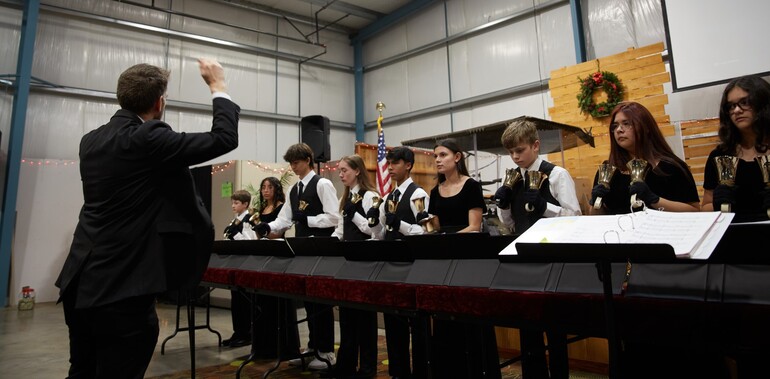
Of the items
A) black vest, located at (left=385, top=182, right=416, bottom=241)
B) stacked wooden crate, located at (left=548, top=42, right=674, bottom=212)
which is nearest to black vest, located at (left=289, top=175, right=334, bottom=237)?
black vest, located at (left=385, top=182, right=416, bottom=241)

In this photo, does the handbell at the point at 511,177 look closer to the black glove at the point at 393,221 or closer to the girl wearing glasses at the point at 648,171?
the girl wearing glasses at the point at 648,171

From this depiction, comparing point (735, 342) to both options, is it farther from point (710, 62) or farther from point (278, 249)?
point (710, 62)

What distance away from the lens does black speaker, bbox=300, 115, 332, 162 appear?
6.66 metres

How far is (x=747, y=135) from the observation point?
184cm

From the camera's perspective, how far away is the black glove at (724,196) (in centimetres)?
159

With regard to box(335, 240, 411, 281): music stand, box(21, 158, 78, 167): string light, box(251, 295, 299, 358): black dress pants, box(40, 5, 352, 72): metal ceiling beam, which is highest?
box(40, 5, 352, 72): metal ceiling beam

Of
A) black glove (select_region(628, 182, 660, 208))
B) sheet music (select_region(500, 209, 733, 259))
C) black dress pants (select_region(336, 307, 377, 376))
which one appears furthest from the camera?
black dress pants (select_region(336, 307, 377, 376))

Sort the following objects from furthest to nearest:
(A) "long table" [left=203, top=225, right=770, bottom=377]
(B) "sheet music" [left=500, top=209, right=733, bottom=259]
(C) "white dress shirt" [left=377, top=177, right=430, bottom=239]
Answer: (C) "white dress shirt" [left=377, top=177, right=430, bottom=239], (A) "long table" [left=203, top=225, right=770, bottom=377], (B) "sheet music" [left=500, top=209, right=733, bottom=259]

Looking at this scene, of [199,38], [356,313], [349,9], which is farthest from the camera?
[349,9]

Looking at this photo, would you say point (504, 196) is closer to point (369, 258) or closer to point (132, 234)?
point (369, 258)

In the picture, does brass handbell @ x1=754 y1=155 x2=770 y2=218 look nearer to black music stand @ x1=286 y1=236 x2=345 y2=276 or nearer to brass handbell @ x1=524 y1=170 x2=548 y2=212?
brass handbell @ x1=524 y1=170 x2=548 y2=212

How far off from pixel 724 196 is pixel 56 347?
511 cm

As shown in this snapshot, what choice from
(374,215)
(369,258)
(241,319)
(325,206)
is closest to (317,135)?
(241,319)

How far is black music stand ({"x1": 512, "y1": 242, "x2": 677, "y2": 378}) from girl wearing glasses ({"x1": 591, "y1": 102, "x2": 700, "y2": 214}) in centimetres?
78
